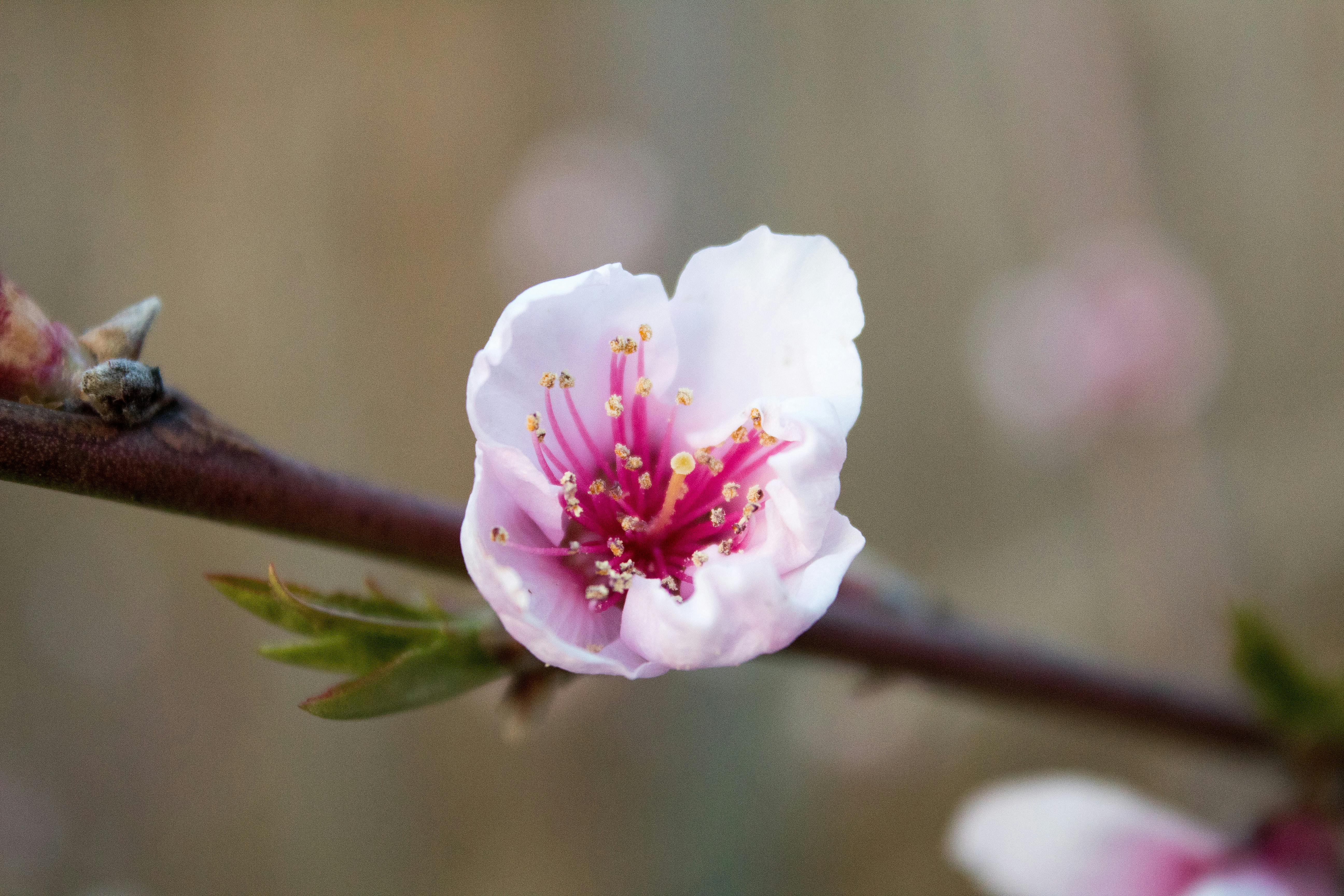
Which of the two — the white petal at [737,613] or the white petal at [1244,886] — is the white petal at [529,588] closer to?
the white petal at [737,613]

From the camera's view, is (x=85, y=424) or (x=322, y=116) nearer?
(x=85, y=424)

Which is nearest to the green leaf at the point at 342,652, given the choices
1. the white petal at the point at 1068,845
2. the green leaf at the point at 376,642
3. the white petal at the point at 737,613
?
the green leaf at the point at 376,642

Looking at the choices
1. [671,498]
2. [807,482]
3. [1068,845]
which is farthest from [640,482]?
[1068,845]

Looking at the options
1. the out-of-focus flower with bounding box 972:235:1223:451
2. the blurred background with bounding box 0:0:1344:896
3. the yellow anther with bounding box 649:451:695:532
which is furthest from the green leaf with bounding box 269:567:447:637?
the out-of-focus flower with bounding box 972:235:1223:451

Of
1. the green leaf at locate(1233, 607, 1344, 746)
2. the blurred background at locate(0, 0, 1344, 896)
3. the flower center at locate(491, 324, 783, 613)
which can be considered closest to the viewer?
the flower center at locate(491, 324, 783, 613)

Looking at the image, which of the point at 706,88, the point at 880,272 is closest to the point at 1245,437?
the point at 880,272

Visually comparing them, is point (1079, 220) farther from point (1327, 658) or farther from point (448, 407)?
point (448, 407)

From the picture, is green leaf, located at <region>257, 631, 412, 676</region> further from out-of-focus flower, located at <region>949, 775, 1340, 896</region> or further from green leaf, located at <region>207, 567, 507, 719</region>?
out-of-focus flower, located at <region>949, 775, 1340, 896</region>
